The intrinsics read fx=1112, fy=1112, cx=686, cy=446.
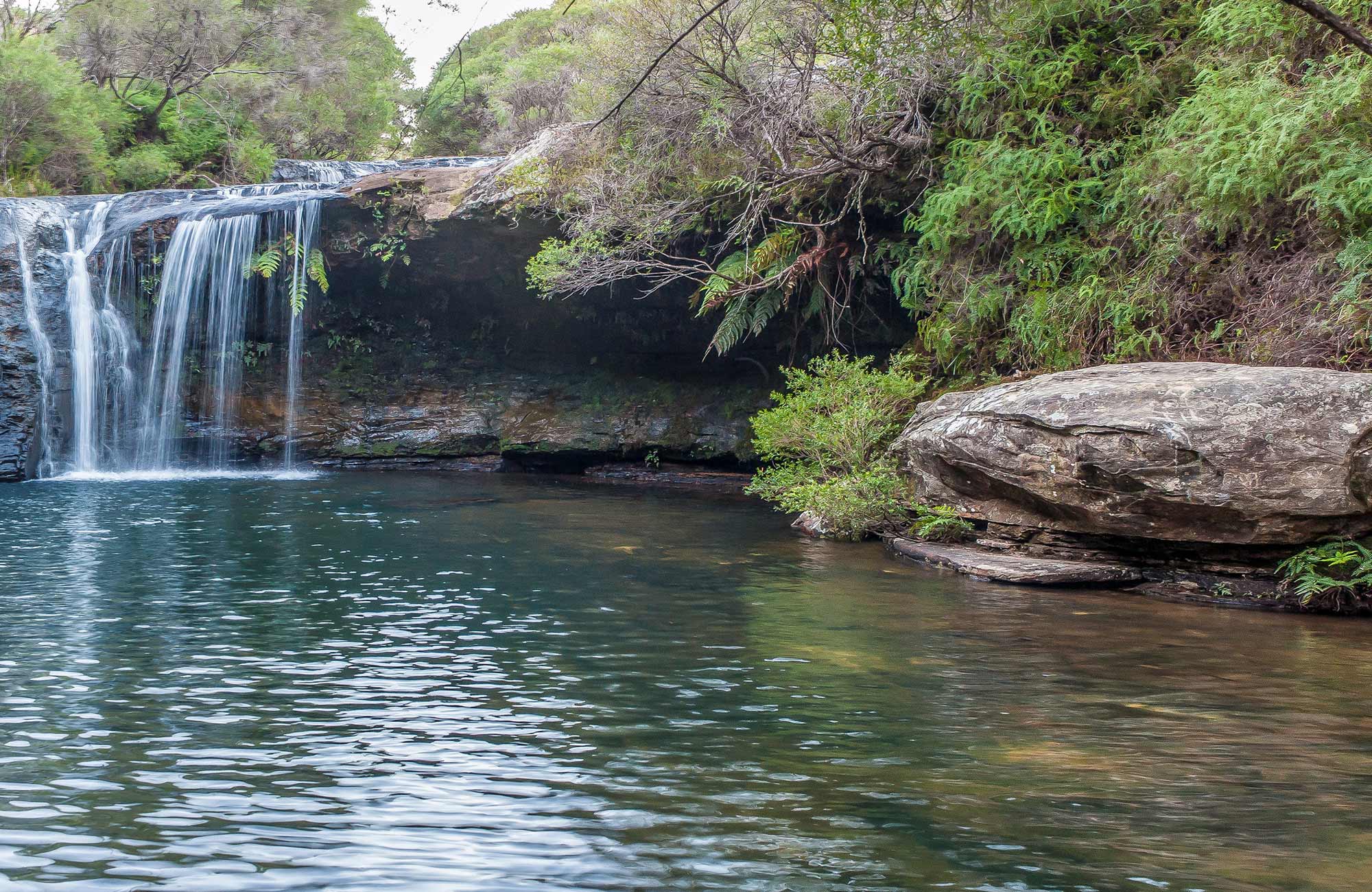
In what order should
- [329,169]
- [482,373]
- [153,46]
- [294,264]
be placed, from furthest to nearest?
[153,46] < [329,169] < [482,373] < [294,264]

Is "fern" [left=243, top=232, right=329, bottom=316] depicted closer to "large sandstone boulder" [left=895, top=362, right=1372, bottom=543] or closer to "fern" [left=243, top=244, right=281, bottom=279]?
"fern" [left=243, top=244, right=281, bottom=279]

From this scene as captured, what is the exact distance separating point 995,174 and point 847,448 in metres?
3.46

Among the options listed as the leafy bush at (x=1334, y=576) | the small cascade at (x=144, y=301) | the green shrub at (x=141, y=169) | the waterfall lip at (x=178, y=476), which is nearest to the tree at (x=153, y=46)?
the green shrub at (x=141, y=169)

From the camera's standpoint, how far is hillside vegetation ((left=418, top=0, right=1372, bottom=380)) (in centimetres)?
1018

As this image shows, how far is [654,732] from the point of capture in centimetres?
548

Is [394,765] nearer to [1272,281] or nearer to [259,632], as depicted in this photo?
[259,632]

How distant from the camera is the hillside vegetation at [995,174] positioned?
10.2m

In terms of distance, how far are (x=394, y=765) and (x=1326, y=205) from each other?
9.05 meters

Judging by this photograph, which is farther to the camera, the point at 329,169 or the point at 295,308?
the point at 329,169

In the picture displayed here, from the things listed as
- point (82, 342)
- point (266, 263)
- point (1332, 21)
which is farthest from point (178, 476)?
point (1332, 21)

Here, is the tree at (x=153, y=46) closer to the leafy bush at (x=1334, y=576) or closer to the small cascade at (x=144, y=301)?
the small cascade at (x=144, y=301)

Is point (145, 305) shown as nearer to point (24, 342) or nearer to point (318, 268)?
point (24, 342)

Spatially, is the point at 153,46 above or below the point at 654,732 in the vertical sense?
above

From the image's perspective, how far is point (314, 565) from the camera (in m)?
10.2
